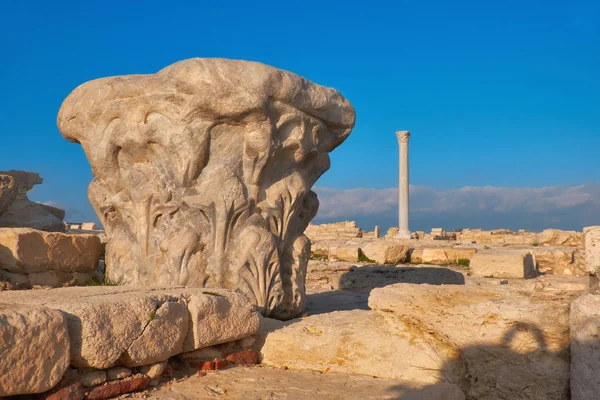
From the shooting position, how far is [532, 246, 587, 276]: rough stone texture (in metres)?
11.8

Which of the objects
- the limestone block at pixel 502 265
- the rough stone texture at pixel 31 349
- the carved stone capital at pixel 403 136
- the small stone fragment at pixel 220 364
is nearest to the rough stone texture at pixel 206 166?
the small stone fragment at pixel 220 364

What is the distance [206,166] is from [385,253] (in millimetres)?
8367

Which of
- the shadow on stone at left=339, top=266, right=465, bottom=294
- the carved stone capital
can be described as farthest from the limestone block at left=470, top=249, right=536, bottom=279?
the carved stone capital

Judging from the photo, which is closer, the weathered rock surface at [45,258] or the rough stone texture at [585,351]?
the rough stone texture at [585,351]

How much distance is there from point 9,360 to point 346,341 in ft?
6.50

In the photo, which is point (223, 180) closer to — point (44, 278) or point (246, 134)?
point (246, 134)

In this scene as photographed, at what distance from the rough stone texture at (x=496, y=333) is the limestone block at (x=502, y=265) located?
7.01 meters

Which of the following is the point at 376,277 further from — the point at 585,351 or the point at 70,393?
the point at 70,393

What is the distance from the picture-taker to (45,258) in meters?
4.54

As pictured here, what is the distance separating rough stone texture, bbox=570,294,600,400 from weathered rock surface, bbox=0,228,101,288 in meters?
3.85

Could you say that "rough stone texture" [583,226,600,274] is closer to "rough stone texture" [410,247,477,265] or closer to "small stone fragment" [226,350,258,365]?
"small stone fragment" [226,350,258,365]

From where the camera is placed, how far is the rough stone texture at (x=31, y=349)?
225 cm

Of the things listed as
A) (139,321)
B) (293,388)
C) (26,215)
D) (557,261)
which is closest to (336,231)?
(557,261)

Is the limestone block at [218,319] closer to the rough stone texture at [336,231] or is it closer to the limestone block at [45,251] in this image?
the limestone block at [45,251]
